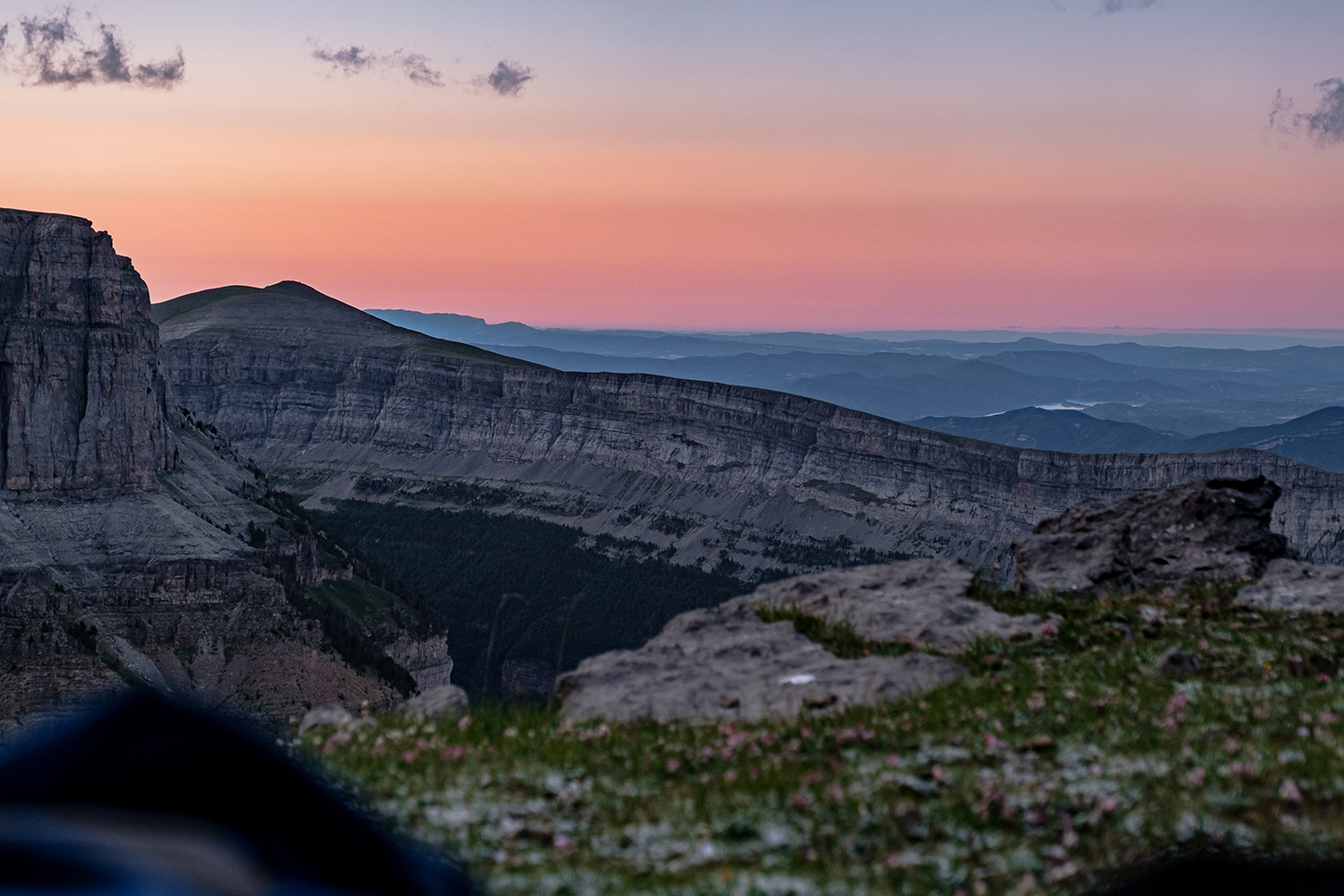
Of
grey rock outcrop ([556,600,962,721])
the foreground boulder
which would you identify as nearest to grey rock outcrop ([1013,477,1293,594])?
the foreground boulder

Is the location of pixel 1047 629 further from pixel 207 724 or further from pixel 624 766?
pixel 207 724

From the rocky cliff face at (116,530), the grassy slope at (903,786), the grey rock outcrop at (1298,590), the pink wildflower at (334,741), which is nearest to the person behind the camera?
the grassy slope at (903,786)

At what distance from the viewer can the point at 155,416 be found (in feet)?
509

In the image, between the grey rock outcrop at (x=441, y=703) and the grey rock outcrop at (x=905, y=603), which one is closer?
the grey rock outcrop at (x=441, y=703)

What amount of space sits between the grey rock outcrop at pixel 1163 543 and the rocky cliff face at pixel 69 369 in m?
138

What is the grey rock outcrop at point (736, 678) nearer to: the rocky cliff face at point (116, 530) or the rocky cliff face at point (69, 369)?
the rocky cliff face at point (116, 530)

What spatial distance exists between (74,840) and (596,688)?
11.7 meters

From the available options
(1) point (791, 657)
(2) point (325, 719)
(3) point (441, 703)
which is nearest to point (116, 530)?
(2) point (325, 719)

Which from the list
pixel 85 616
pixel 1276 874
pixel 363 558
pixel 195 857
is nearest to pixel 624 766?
pixel 1276 874

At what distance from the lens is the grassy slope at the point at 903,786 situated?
34.0 feet

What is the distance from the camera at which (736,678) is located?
17984mm

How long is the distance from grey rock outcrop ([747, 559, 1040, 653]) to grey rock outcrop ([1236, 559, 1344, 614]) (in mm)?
4912

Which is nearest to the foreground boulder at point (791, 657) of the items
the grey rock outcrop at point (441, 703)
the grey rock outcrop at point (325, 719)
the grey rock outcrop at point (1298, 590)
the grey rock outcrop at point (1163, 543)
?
the grey rock outcrop at point (441, 703)

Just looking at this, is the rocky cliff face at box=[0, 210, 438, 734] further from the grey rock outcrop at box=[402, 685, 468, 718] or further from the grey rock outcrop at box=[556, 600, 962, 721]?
the grey rock outcrop at box=[556, 600, 962, 721]
